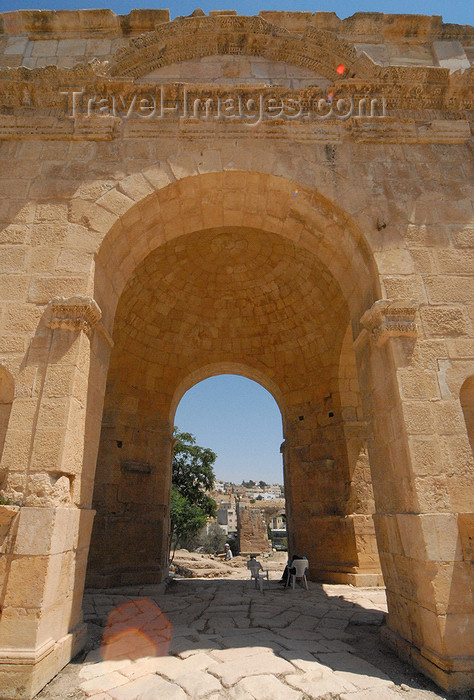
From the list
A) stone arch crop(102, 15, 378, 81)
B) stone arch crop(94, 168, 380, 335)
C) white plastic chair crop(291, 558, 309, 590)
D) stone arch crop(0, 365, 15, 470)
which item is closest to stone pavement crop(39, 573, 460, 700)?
white plastic chair crop(291, 558, 309, 590)

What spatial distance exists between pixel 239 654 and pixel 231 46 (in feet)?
23.4

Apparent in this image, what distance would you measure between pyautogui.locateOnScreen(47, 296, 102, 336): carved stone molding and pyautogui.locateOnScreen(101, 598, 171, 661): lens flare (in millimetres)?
2956

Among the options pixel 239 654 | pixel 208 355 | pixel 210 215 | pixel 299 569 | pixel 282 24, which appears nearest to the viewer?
pixel 239 654

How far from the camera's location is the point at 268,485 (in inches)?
5172

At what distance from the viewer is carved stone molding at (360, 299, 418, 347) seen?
3779 millimetres

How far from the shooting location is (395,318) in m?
3.81

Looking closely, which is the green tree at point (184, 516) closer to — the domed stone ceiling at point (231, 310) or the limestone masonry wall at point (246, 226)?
the limestone masonry wall at point (246, 226)

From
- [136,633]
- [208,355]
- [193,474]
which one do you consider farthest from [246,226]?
[193,474]

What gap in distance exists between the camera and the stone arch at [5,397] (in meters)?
3.66

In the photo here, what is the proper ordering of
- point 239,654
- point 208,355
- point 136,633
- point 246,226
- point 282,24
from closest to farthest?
point 239,654 → point 136,633 → point 246,226 → point 282,24 → point 208,355

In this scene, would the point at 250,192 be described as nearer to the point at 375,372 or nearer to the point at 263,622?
the point at 375,372

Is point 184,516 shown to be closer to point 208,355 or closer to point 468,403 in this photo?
point 208,355

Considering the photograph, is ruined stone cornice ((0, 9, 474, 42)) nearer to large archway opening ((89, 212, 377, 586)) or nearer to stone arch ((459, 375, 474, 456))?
large archway opening ((89, 212, 377, 586))

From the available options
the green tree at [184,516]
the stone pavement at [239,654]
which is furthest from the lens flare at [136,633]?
the green tree at [184,516]
